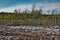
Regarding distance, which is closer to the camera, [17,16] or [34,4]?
[34,4]

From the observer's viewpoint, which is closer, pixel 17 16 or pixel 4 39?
pixel 4 39

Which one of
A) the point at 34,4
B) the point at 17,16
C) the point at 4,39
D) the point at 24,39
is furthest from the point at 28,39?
the point at 17,16

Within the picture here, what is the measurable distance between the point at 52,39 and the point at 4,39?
1.08 metres

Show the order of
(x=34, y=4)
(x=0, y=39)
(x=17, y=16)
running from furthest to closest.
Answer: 1. (x=17, y=16)
2. (x=34, y=4)
3. (x=0, y=39)

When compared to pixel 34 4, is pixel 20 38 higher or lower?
lower

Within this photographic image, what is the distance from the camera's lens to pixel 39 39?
4.34m

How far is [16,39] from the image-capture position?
4.56 meters

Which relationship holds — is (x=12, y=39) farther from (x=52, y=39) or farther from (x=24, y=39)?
(x=52, y=39)

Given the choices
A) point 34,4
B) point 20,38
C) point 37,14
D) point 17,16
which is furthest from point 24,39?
point 17,16

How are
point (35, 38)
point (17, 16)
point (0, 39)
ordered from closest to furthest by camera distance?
point (35, 38) < point (0, 39) < point (17, 16)

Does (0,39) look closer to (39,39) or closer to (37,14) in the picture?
(39,39)

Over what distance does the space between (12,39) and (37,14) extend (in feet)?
23.3

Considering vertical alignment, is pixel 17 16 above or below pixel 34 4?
below

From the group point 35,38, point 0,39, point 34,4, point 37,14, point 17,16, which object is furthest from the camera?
point 17,16
